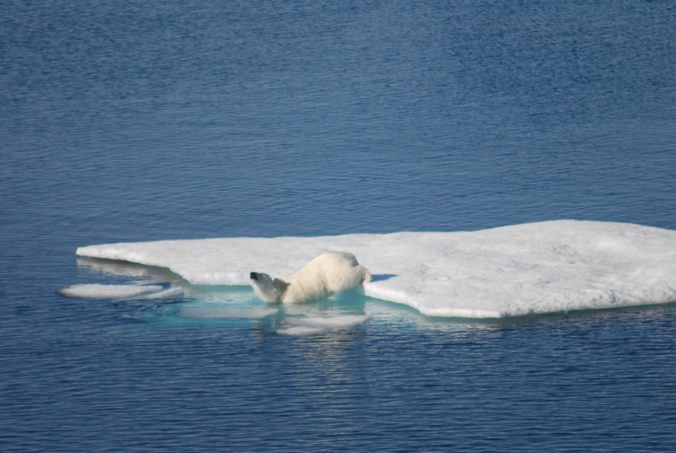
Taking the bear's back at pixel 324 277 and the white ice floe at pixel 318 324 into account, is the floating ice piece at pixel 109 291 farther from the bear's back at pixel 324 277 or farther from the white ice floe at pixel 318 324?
the white ice floe at pixel 318 324

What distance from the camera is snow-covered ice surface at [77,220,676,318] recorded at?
1717 centimetres

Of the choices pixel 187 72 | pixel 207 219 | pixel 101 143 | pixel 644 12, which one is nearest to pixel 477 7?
pixel 644 12

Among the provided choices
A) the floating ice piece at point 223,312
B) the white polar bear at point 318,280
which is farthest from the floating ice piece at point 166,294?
the white polar bear at point 318,280

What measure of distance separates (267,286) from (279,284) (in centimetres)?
21

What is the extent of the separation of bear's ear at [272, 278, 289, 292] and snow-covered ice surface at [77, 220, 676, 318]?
2.80 ft

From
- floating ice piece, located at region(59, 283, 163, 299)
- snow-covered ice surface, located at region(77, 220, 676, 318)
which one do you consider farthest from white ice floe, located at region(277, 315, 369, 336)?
floating ice piece, located at region(59, 283, 163, 299)

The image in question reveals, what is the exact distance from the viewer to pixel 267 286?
17.4 metres

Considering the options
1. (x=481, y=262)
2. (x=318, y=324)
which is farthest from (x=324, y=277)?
(x=481, y=262)

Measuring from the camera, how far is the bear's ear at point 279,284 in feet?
57.3

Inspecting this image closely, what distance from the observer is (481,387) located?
15.1 metres

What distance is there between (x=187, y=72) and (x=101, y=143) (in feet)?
19.8

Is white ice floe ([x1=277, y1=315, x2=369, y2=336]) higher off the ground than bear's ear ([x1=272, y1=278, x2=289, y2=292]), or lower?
lower

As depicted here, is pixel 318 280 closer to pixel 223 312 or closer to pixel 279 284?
pixel 279 284

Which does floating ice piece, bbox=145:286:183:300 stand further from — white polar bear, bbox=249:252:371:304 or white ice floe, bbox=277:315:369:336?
white ice floe, bbox=277:315:369:336
